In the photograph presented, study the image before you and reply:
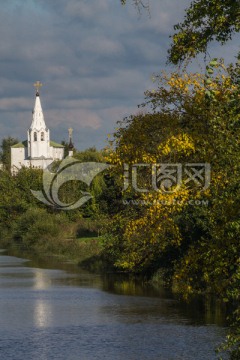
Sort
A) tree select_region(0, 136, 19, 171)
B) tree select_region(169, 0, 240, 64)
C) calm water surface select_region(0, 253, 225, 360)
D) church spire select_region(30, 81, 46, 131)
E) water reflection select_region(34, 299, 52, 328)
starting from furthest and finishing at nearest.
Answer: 1. tree select_region(0, 136, 19, 171)
2. church spire select_region(30, 81, 46, 131)
3. water reflection select_region(34, 299, 52, 328)
4. calm water surface select_region(0, 253, 225, 360)
5. tree select_region(169, 0, 240, 64)

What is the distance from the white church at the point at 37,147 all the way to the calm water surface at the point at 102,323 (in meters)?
111

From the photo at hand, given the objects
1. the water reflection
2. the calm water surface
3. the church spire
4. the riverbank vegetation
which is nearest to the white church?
the church spire

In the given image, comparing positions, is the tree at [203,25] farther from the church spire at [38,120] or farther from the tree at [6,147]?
the tree at [6,147]

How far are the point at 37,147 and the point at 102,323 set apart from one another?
128 metres

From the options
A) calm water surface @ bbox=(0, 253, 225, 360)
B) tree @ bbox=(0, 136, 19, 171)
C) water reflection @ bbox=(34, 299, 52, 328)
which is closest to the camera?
calm water surface @ bbox=(0, 253, 225, 360)

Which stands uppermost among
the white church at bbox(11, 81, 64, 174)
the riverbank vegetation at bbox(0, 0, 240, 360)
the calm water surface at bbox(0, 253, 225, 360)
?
the white church at bbox(11, 81, 64, 174)

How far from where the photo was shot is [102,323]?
1049 inches

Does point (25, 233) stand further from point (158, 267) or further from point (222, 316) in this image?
point (222, 316)

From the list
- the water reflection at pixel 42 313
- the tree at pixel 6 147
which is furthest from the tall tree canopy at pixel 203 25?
the tree at pixel 6 147

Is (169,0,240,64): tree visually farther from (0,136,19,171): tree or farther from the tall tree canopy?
(0,136,19,171): tree

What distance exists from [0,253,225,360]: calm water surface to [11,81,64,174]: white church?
11068 centimetres

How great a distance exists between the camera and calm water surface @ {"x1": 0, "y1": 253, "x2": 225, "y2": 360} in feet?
72.7

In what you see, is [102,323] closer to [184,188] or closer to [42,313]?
[42,313]

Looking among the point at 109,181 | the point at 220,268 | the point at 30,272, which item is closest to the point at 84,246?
the point at 109,181
